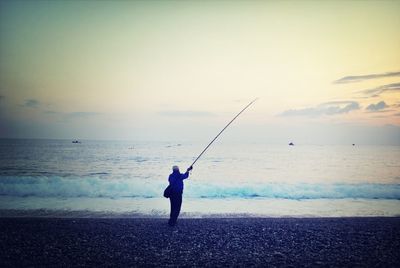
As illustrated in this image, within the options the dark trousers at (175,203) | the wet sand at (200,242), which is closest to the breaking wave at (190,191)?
the wet sand at (200,242)

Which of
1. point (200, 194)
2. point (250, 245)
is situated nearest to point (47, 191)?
point (200, 194)

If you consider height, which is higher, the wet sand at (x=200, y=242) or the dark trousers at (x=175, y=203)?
the dark trousers at (x=175, y=203)

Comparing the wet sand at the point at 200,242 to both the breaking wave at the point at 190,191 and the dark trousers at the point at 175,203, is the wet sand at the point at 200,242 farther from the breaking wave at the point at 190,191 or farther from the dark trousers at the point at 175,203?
the breaking wave at the point at 190,191

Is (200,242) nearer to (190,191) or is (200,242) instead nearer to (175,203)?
(175,203)

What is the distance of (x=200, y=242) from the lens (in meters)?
6.95

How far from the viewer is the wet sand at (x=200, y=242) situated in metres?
5.77

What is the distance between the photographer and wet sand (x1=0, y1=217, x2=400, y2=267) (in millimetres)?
5766

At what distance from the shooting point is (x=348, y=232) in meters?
8.04

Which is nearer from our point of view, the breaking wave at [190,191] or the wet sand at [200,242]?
the wet sand at [200,242]

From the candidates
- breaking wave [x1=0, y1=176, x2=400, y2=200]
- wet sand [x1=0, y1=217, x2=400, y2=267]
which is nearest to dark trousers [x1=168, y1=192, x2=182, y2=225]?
wet sand [x1=0, y1=217, x2=400, y2=267]

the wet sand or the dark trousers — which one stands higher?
the dark trousers

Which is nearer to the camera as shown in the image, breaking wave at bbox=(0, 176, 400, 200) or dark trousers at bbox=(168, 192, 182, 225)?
dark trousers at bbox=(168, 192, 182, 225)

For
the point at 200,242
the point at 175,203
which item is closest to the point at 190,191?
the point at 175,203

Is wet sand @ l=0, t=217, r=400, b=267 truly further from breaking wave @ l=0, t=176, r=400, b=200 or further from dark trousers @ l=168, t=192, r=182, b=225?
breaking wave @ l=0, t=176, r=400, b=200
